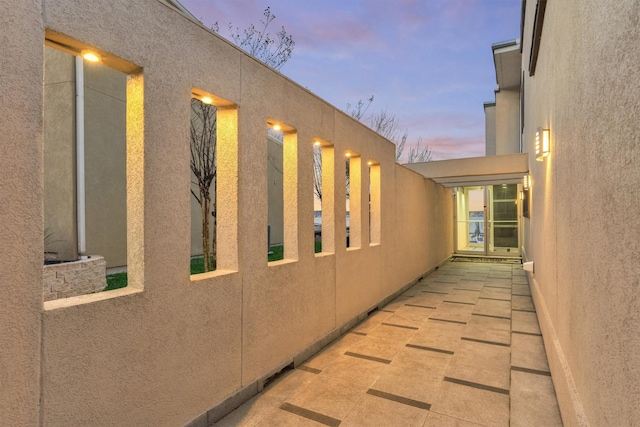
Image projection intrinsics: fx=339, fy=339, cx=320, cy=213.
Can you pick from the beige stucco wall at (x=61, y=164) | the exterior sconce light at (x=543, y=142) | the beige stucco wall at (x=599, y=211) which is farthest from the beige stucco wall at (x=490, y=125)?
the beige stucco wall at (x=61, y=164)

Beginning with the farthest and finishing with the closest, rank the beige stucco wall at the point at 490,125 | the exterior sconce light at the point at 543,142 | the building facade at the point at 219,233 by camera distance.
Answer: the beige stucco wall at the point at 490,125 < the exterior sconce light at the point at 543,142 < the building facade at the point at 219,233

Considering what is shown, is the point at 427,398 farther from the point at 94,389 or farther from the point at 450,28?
the point at 450,28

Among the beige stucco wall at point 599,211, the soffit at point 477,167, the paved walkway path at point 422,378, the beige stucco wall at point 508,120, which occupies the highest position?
Answer: the beige stucco wall at point 508,120

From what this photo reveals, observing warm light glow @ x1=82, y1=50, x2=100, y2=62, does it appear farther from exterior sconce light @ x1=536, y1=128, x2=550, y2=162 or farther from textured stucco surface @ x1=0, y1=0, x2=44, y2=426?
exterior sconce light @ x1=536, y1=128, x2=550, y2=162

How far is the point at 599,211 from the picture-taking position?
1523mm

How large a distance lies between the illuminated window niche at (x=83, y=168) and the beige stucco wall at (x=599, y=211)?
11.9 feet

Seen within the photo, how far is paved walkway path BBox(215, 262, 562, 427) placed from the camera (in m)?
2.69

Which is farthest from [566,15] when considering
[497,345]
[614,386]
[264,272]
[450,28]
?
[450,28]

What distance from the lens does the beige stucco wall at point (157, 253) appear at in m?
1.56

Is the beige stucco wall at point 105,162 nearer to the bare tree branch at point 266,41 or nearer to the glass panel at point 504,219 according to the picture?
the bare tree branch at point 266,41

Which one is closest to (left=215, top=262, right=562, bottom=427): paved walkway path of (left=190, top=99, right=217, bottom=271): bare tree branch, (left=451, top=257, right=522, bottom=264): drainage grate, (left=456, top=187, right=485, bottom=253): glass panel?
(left=190, top=99, right=217, bottom=271): bare tree branch

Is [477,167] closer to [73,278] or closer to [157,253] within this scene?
[157,253]

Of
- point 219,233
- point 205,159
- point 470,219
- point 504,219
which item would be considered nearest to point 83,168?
point 205,159

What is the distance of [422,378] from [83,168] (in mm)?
6461
